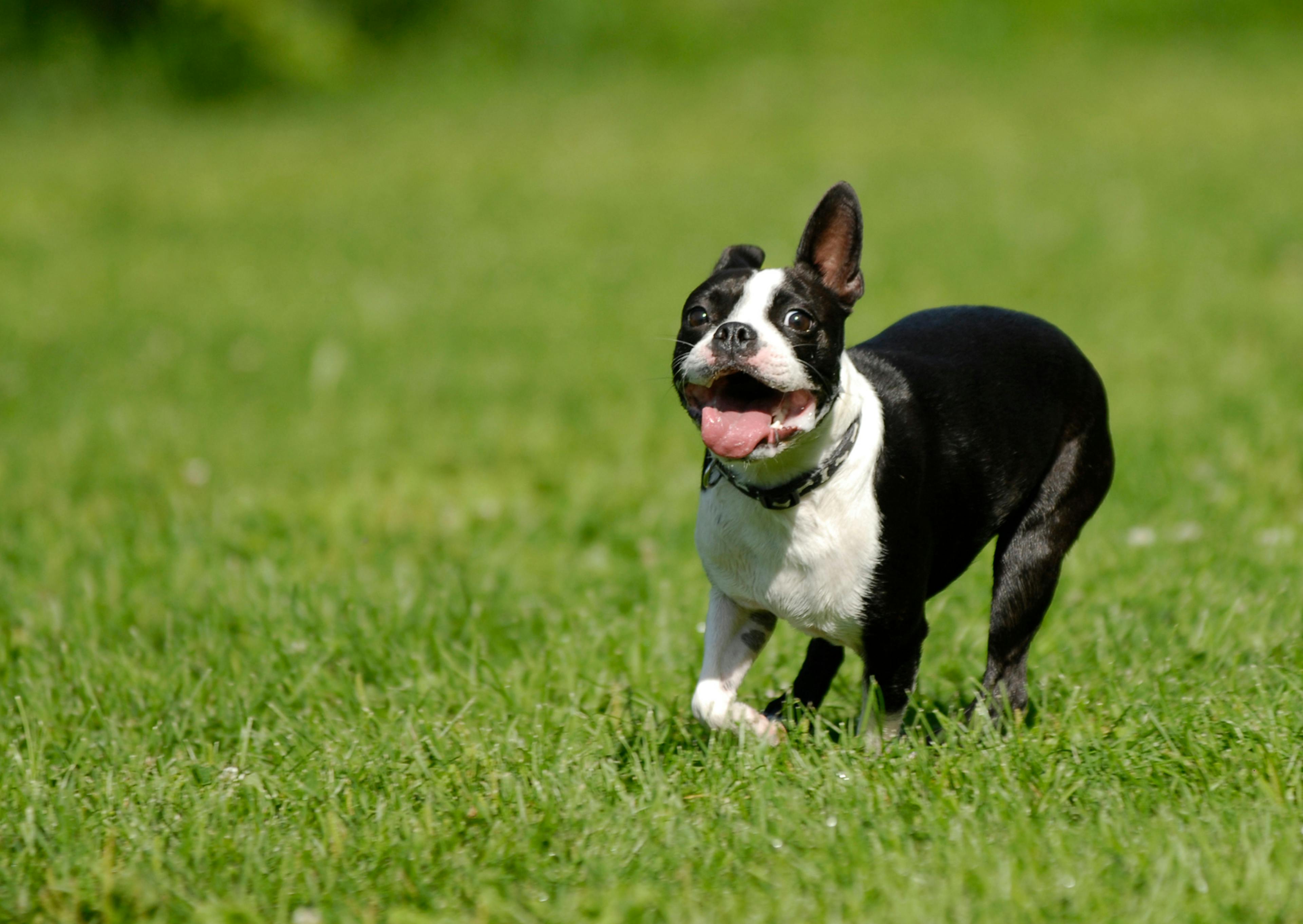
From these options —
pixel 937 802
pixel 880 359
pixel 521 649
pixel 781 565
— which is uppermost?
pixel 880 359

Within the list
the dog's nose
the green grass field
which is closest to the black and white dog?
the dog's nose

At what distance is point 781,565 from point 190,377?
18.2ft

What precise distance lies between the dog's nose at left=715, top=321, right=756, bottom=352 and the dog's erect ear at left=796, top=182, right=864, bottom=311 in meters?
0.34

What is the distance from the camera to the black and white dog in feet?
9.49

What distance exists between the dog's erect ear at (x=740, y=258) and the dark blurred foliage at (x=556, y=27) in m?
16.2

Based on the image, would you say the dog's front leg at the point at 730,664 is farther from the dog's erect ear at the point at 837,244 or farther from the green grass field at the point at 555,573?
the dog's erect ear at the point at 837,244

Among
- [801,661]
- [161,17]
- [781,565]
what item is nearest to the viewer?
[781,565]

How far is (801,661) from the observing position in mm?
3982

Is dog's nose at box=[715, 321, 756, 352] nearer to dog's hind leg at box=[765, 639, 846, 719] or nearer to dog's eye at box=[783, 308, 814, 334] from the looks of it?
dog's eye at box=[783, 308, 814, 334]

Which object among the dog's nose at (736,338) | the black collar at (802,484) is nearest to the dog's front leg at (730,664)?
the black collar at (802,484)

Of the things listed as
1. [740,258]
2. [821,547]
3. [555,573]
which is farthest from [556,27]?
[821,547]

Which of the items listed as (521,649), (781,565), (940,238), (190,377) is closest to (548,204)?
(940,238)

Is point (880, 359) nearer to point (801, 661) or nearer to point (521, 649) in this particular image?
point (801, 661)

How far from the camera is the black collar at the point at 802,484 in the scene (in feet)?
9.75
